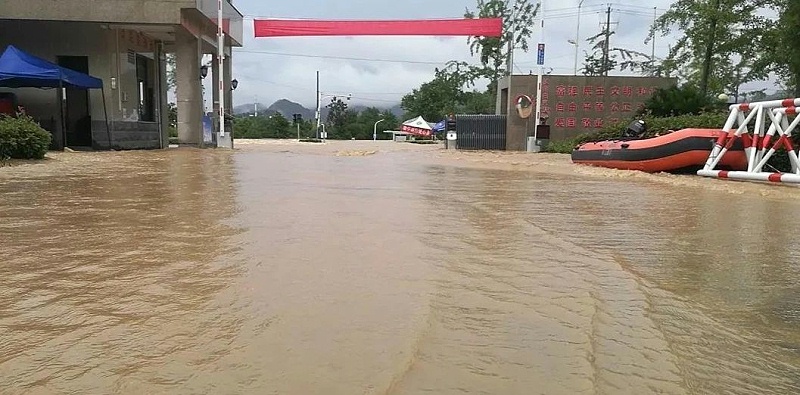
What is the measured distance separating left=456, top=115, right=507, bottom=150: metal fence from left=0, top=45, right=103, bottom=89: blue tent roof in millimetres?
11997

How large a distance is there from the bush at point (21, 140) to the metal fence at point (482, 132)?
44.5ft

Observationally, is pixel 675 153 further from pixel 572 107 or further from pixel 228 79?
pixel 228 79

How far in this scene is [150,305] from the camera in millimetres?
2805

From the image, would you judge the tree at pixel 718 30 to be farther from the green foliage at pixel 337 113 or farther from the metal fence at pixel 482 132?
the green foliage at pixel 337 113

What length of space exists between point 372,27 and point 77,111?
9666 millimetres

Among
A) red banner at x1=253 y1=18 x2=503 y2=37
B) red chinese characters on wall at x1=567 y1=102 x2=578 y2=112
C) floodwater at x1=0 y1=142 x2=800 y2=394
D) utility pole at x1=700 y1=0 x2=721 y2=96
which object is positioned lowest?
floodwater at x1=0 y1=142 x2=800 y2=394

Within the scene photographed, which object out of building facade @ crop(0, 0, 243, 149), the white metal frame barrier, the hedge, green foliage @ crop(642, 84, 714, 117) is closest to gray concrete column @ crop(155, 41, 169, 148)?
building facade @ crop(0, 0, 243, 149)

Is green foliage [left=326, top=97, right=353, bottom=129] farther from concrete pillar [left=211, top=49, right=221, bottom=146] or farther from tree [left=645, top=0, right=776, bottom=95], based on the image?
tree [left=645, top=0, right=776, bottom=95]

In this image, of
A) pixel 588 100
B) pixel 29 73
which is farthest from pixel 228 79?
pixel 588 100

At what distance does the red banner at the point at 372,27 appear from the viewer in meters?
21.6

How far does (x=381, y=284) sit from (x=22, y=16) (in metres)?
14.8

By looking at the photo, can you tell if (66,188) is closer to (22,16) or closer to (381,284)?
(381,284)

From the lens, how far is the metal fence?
69.8ft

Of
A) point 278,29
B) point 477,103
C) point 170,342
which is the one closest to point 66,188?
point 170,342
